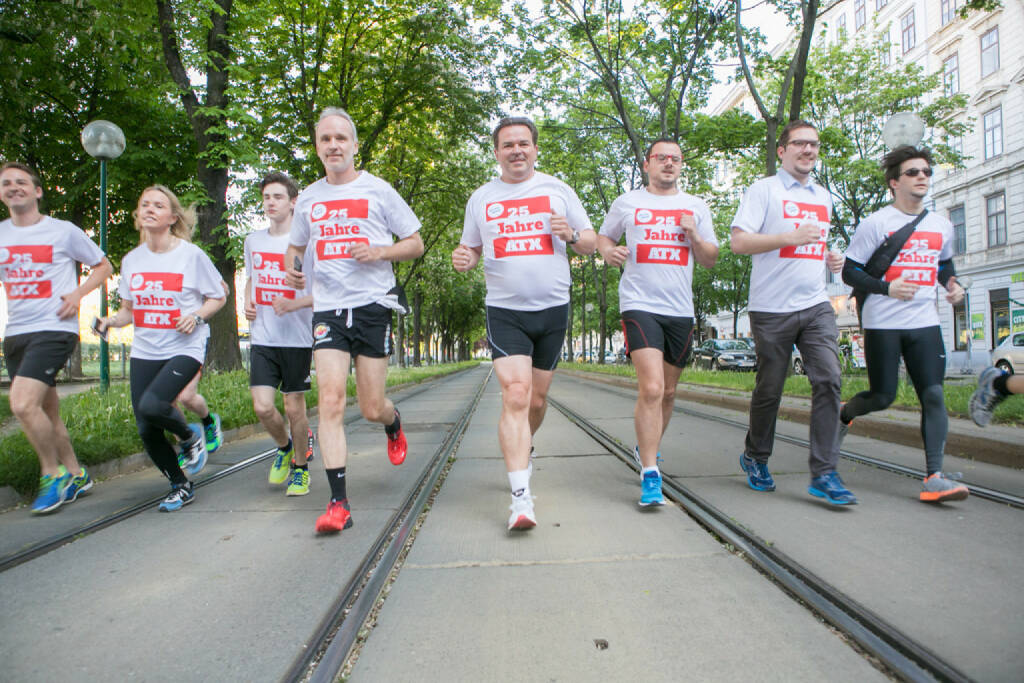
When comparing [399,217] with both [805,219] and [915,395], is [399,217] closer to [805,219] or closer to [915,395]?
[805,219]

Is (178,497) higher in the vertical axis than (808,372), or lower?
lower

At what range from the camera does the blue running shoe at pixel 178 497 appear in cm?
421

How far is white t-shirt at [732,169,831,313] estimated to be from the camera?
417 cm

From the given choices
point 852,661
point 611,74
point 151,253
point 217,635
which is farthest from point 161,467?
point 611,74

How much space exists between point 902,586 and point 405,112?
16.9 m

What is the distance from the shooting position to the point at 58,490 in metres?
4.27

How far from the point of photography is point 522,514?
3.48 metres

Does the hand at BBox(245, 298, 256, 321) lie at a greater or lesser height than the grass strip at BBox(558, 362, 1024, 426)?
greater

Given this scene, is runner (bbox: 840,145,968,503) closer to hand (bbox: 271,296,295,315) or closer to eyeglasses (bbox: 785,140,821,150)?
eyeglasses (bbox: 785,140,821,150)

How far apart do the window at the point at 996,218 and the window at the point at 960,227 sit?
1.39m

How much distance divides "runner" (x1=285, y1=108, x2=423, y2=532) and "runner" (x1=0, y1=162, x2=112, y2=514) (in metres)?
1.62

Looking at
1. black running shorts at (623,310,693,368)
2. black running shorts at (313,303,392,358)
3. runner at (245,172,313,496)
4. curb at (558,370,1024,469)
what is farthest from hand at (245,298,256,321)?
curb at (558,370,1024,469)

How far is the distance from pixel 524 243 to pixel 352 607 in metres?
2.11

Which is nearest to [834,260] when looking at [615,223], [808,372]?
[808,372]
